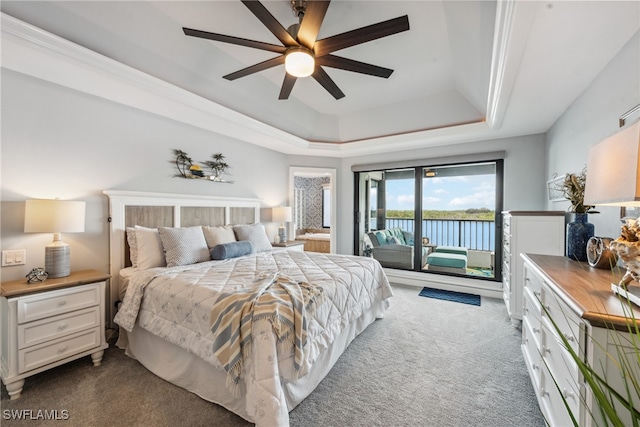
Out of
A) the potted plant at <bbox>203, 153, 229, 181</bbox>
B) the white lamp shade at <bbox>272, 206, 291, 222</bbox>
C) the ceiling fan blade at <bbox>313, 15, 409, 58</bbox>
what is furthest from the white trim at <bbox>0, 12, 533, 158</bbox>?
the white lamp shade at <bbox>272, 206, 291, 222</bbox>

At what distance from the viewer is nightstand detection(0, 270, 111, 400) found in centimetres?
185

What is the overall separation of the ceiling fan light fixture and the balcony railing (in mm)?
3532

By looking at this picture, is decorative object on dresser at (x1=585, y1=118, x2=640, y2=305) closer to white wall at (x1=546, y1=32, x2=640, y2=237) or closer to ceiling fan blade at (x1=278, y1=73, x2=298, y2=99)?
white wall at (x1=546, y1=32, x2=640, y2=237)

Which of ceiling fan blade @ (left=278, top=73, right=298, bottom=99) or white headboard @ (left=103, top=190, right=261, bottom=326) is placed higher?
ceiling fan blade @ (left=278, top=73, right=298, bottom=99)

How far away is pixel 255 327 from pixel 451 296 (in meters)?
3.52

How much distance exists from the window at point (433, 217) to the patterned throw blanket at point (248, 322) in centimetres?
352

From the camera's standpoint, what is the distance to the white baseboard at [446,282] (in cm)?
406

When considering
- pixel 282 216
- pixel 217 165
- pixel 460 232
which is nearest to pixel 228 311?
pixel 217 165

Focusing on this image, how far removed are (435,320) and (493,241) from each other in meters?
1.99

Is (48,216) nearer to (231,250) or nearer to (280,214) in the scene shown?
(231,250)

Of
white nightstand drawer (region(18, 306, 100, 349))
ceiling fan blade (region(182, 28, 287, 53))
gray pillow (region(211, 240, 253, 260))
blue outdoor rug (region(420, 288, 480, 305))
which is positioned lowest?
blue outdoor rug (region(420, 288, 480, 305))

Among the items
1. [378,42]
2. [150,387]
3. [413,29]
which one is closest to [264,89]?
[378,42]

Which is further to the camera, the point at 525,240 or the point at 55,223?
the point at 525,240

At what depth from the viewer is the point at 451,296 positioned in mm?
4074
